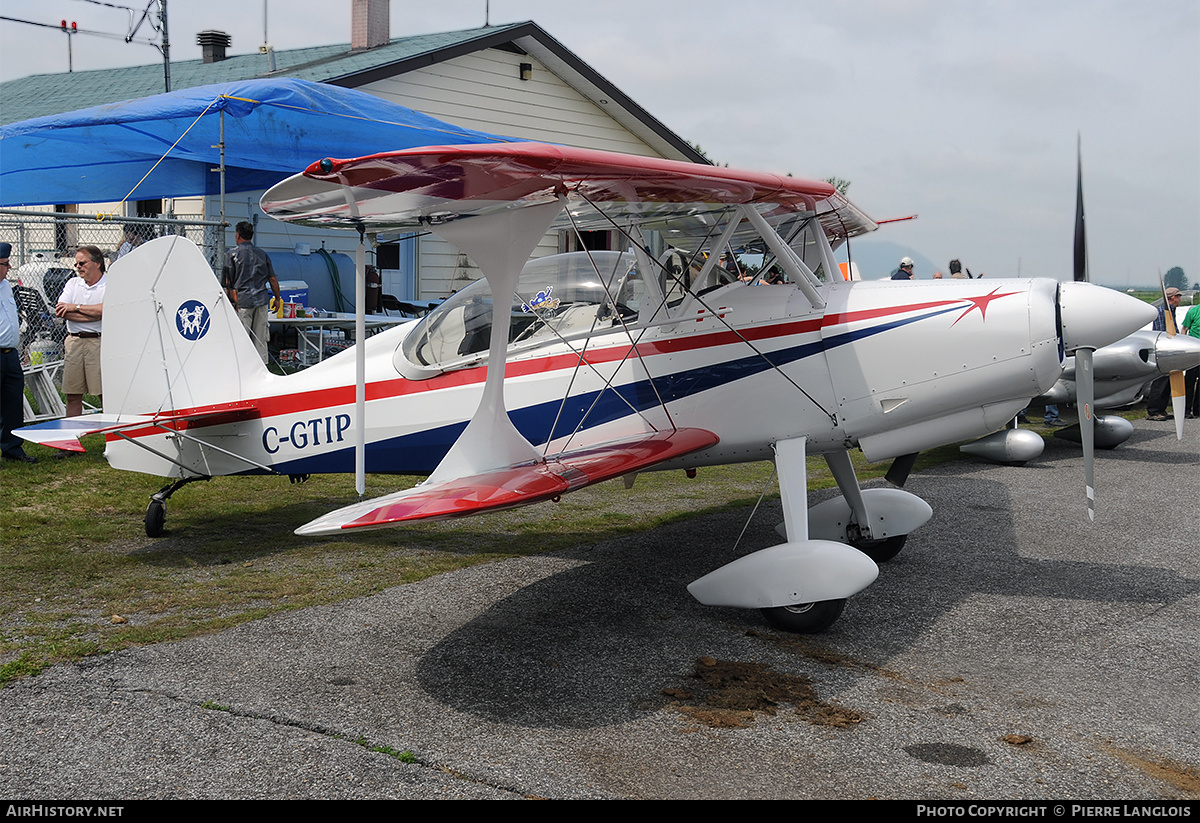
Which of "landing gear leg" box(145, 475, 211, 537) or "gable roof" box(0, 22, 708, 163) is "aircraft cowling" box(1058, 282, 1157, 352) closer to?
"landing gear leg" box(145, 475, 211, 537)

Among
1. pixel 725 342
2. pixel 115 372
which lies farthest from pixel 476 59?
pixel 725 342

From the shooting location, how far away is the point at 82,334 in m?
8.80

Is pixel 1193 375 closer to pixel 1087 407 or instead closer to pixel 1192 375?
pixel 1192 375

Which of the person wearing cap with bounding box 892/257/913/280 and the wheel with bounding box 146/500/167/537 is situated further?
the person wearing cap with bounding box 892/257/913/280

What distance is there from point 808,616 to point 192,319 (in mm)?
4621

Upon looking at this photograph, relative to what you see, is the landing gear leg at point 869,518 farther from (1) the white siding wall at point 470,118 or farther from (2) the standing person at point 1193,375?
(1) the white siding wall at point 470,118

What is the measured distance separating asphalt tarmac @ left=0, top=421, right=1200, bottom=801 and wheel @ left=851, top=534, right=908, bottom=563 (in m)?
0.07

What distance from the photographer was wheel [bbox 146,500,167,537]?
6355 mm

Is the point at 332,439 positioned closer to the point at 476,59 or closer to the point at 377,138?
the point at 377,138

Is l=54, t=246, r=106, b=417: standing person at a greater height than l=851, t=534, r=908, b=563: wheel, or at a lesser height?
greater

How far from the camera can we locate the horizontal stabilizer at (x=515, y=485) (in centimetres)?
372

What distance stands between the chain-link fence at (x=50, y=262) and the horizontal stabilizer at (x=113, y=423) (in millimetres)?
2851

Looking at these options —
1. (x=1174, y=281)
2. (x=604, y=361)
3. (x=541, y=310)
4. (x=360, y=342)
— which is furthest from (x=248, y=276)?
(x=1174, y=281)

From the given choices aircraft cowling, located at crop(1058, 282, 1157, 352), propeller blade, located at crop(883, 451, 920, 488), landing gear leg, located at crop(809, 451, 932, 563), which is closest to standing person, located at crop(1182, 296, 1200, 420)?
propeller blade, located at crop(883, 451, 920, 488)
